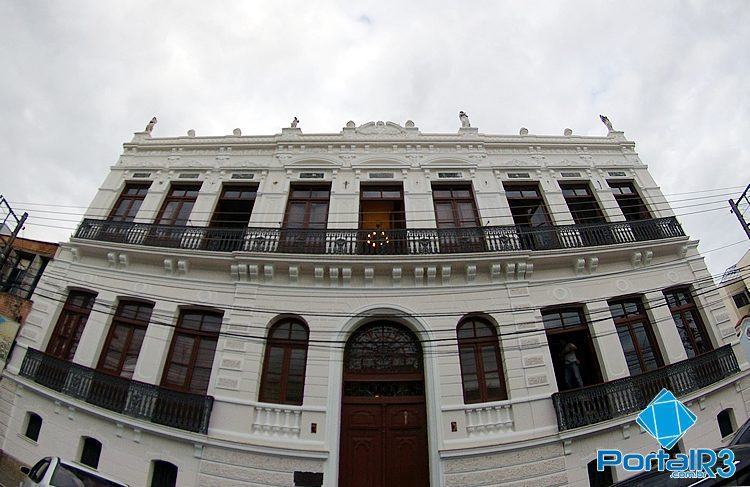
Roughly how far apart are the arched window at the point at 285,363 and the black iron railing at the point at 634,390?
711 cm

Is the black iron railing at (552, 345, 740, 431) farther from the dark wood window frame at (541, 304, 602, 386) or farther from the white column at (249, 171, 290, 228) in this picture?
the white column at (249, 171, 290, 228)

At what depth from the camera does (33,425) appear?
10383 mm

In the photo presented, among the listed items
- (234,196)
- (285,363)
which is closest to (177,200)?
(234,196)

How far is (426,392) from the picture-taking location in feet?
32.0

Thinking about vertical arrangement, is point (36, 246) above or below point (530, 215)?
below

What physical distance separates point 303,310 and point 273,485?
4.45 m

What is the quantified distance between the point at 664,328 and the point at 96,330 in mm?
17876

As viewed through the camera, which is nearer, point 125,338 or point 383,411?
point 383,411

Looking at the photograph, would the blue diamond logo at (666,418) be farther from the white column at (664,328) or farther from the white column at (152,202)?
the white column at (152,202)

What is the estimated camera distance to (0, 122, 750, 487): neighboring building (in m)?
9.02

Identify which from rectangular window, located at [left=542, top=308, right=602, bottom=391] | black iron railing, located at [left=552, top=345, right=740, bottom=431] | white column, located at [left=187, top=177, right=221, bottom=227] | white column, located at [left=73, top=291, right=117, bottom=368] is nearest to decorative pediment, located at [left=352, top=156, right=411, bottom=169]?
white column, located at [left=187, top=177, right=221, bottom=227]

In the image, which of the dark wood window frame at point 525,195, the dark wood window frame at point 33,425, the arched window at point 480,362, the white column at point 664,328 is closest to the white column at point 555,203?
the dark wood window frame at point 525,195

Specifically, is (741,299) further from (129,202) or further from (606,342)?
(129,202)

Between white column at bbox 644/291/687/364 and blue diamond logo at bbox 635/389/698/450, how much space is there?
4.20 ft
